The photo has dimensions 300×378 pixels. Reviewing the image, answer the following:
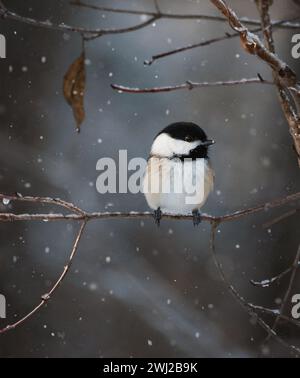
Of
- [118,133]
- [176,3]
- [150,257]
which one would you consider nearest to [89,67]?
[118,133]

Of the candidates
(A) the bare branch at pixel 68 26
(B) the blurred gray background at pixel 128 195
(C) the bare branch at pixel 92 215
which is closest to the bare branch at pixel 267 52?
(C) the bare branch at pixel 92 215

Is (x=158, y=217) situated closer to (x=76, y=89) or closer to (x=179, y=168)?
(x=179, y=168)

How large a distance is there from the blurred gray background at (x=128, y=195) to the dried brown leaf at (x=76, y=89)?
1.49m

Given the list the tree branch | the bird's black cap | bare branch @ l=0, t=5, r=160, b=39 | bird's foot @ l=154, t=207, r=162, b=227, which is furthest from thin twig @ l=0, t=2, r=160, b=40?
the bird's black cap

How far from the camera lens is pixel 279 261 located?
231cm

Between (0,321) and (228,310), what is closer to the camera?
(0,321)

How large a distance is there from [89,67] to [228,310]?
1139 millimetres

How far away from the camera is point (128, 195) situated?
8.64 feet

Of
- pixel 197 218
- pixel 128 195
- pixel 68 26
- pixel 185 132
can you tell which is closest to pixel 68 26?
pixel 68 26

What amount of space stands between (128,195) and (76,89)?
5.48 ft

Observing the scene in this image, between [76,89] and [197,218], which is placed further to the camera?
[197,218]

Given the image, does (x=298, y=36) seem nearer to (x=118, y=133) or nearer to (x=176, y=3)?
(x=176, y=3)

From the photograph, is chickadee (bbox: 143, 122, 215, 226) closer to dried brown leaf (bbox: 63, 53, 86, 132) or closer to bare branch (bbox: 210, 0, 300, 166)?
dried brown leaf (bbox: 63, 53, 86, 132)

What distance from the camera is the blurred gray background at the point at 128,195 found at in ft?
8.20
